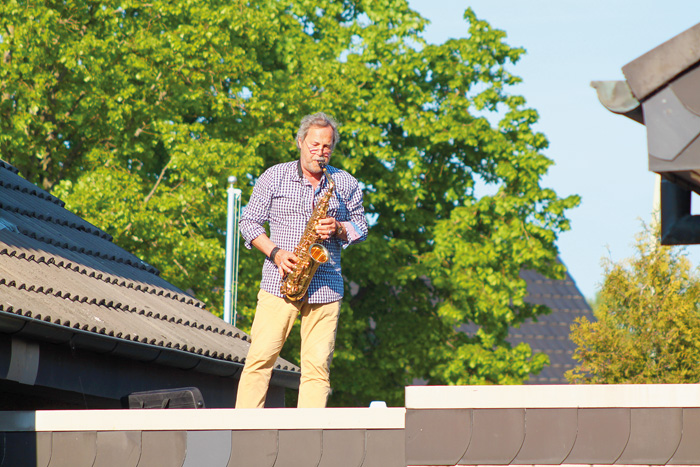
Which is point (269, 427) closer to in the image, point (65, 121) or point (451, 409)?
point (451, 409)

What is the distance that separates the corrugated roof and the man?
123 centimetres

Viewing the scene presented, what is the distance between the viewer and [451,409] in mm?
4668

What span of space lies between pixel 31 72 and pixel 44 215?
1019 cm

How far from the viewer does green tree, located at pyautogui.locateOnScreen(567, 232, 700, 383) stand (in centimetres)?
2016

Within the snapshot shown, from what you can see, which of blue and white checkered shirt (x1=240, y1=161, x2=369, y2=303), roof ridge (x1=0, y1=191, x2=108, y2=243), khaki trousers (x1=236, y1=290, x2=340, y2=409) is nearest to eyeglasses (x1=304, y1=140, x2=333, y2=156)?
blue and white checkered shirt (x1=240, y1=161, x2=369, y2=303)

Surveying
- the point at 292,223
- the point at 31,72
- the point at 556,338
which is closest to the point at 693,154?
the point at 292,223

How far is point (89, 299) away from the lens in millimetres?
7348

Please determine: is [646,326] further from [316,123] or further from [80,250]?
[316,123]

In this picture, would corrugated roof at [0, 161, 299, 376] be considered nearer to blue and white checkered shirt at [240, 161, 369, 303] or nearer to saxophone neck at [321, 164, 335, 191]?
blue and white checkered shirt at [240, 161, 369, 303]

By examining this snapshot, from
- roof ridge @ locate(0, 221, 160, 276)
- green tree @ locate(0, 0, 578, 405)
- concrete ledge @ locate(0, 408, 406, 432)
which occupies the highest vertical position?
green tree @ locate(0, 0, 578, 405)

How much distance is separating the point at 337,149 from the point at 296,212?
16.4 meters

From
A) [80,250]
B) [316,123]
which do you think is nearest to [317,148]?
[316,123]

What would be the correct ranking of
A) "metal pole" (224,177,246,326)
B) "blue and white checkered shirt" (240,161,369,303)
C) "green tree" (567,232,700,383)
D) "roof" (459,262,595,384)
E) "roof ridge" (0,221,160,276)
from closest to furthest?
1. "blue and white checkered shirt" (240,161,369,303)
2. "roof ridge" (0,221,160,276)
3. "metal pole" (224,177,246,326)
4. "green tree" (567,232,700,383)
5. "roof" (459,262,595,384)

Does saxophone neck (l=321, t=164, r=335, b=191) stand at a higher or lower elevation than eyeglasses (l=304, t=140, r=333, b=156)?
lower
